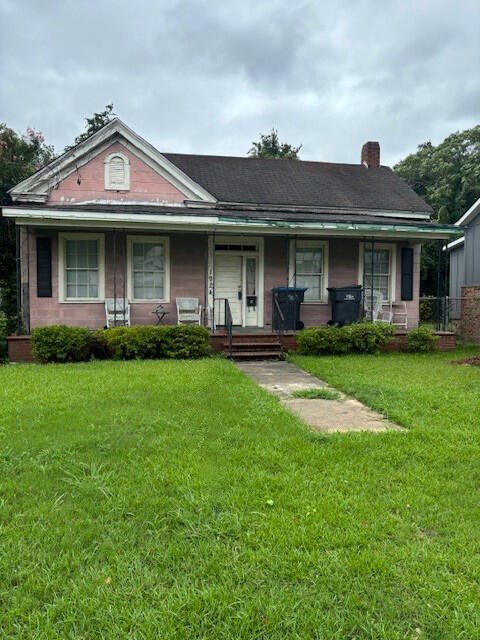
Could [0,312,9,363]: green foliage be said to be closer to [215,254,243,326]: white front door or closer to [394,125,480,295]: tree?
[215,254,243,326]: white front door

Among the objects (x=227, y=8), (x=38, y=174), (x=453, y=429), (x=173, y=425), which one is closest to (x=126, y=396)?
(x=173, y=425)

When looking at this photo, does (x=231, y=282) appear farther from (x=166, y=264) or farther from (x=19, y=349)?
(x=19, y=349)

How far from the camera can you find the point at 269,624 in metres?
2.04

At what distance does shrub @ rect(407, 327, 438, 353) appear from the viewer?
1083cm

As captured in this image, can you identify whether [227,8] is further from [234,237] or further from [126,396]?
[126,396]

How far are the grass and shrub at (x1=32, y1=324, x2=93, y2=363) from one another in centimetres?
494

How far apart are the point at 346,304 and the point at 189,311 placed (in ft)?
13.5

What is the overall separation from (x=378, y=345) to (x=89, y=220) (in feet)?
23.4

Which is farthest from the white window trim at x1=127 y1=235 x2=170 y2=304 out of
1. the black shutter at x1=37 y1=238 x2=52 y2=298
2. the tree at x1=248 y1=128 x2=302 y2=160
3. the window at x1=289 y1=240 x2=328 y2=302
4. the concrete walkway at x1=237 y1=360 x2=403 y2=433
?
the tree at x1=248 y1=128 x2=302 y2=160

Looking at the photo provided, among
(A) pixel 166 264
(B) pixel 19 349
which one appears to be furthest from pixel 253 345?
(B) pixel 19 349

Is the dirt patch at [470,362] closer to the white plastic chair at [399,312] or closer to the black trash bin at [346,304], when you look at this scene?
the black trash bin at [346,304]

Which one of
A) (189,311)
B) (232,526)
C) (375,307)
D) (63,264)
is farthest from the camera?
(375,307)

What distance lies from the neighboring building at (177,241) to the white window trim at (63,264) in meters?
0.02

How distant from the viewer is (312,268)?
41.9ft
